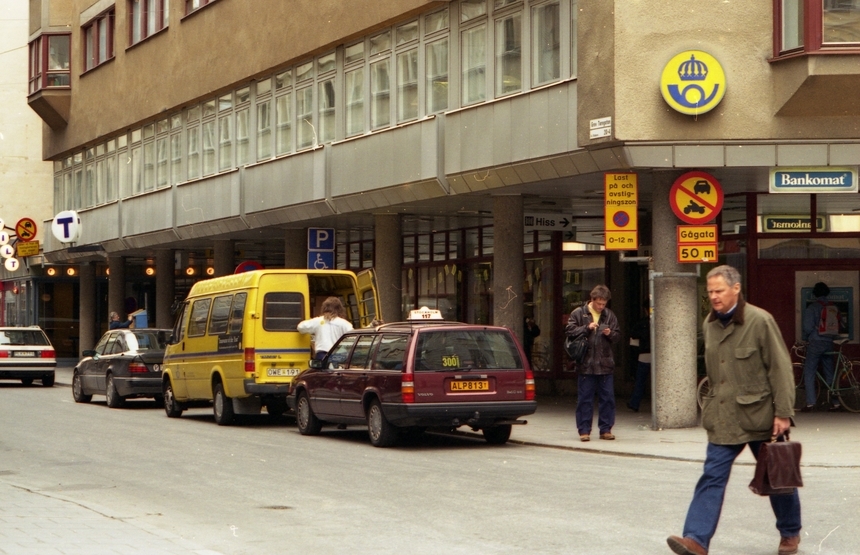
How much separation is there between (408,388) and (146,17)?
2713cm

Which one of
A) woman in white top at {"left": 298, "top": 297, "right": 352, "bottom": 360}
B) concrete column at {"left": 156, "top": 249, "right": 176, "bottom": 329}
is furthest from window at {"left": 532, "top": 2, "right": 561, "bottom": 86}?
concrete column at {"left": 156, "top": 249, "right": 176, "bottom": 329}

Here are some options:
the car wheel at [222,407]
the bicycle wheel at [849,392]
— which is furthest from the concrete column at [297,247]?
the bicycle wheel at [849,392]

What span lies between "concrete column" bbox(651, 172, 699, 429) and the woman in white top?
4471mm

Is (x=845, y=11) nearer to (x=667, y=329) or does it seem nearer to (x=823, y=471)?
(x=667, y=329)

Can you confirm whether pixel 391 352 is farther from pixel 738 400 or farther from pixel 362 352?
pixel 738 400

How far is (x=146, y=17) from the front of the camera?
4072cm

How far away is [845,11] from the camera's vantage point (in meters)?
18.2

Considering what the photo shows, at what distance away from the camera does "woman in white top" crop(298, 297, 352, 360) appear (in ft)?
66.2

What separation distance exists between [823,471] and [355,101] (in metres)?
16.7

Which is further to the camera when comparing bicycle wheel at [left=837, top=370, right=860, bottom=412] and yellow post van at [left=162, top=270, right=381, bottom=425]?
bicycle wheel at [left=837, top=370, right=860, bottom=412]

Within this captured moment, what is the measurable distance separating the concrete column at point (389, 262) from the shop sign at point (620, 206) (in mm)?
9657

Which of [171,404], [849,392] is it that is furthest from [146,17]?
[849,392]

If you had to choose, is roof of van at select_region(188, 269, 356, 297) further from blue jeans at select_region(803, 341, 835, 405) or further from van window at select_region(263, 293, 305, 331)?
blue jeans at select_region(803, 341, 835, 405)

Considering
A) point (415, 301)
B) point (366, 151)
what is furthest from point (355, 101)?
point (415, 301)
